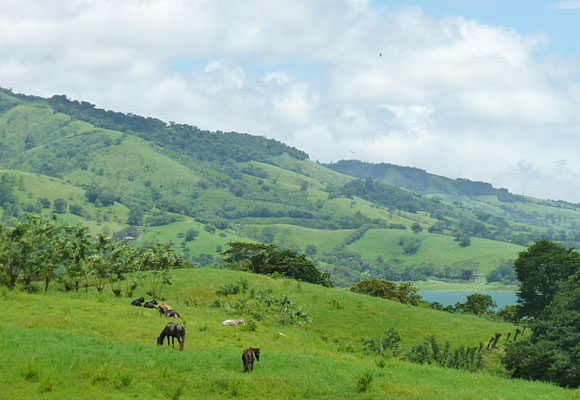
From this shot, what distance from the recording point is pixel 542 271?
71.7 metres

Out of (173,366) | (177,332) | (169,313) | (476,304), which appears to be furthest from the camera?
(476,304)

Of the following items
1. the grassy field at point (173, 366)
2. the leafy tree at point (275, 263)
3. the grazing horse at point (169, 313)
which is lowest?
the leafy tree at point (275, 263)

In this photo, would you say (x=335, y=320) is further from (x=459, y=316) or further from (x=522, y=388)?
(x=522, y=388)

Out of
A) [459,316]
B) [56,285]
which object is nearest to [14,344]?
[56,285]

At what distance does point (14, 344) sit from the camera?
21.4m

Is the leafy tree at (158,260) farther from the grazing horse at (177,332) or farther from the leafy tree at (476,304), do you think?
the leafy tree at (476,304)

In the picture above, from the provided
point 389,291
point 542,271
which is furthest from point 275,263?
point 542,271

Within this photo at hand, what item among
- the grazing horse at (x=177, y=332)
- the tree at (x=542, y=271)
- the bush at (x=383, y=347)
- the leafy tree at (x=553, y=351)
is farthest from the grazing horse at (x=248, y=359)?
the tree at (x=542, y=271)

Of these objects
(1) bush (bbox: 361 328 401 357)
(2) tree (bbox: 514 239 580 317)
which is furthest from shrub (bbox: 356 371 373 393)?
(2) tree (bbox: 514 239 580 317)

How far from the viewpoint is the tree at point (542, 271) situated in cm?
7012

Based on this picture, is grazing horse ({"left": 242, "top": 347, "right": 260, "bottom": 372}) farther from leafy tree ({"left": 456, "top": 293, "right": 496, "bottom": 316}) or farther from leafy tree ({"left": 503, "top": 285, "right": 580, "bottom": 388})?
leafy tree ({"left": 456, "top": 293, "right": 496, "bottom": 316})

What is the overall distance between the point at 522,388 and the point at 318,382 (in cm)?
960

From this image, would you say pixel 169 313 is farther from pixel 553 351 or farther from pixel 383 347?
pixel 553 351

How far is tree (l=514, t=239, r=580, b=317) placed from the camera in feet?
230
